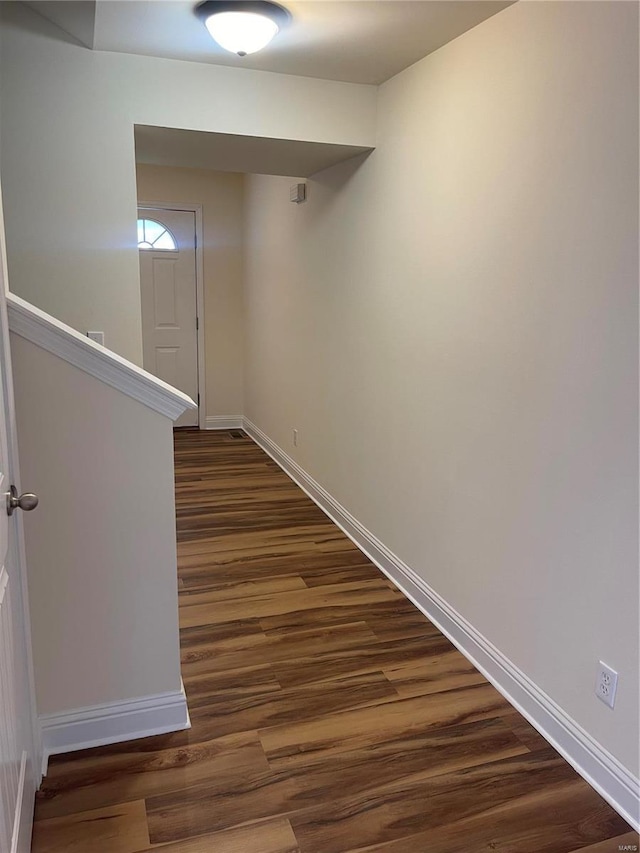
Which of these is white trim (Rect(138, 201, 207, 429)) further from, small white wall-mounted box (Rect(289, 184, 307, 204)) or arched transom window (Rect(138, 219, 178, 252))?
small white wall-mounted box (Rect(289, 184, 307, 204))

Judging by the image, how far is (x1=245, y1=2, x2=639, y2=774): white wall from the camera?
1.73 metres

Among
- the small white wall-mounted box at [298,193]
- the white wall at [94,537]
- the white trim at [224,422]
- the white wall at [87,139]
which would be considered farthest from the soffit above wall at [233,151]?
the white trim at [224,422]

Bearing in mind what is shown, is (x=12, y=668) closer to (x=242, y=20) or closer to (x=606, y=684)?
(x=606, y=684)

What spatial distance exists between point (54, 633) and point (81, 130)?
1972 millimetres

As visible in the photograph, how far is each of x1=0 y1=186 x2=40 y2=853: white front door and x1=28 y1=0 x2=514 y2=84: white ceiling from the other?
4.05ft

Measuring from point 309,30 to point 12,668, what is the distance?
7.53 ft

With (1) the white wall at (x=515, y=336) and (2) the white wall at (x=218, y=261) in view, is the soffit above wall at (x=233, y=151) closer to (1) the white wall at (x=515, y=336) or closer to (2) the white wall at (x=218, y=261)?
(1) the white wall at (x=515, y=336)

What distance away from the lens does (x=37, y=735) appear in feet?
5.98

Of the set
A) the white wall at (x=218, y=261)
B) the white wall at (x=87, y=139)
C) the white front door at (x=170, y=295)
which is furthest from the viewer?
the white front door at (x=170, y=295)

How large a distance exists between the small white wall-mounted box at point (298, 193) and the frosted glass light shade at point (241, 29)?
6.22 feet

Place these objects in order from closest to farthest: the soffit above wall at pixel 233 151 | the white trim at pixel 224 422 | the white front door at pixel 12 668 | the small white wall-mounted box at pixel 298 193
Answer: the white front door at pixel 12 668 < the soffit above wall at pixel 233 151 < the small white wall-mounted box at pixel 298 193 < the white trim at pixel 224 422

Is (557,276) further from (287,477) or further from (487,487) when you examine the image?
(287,477)

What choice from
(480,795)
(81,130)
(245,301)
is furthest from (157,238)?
(480,795)

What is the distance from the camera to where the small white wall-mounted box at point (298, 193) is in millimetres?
4195
